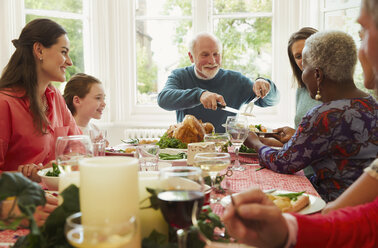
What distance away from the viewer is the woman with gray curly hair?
5.36 feet

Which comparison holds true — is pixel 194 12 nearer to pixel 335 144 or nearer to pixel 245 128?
A: pixel 245 128

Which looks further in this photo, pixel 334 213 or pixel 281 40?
pixel 281 40

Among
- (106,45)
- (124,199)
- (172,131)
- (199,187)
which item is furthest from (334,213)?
(106,45)

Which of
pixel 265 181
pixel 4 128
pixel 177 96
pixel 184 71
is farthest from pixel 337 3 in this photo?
pixel 4 128

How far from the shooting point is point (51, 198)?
1.04m

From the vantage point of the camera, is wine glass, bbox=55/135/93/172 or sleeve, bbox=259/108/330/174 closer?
wine glass, bbox=55/135/93/172

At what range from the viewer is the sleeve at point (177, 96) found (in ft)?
9.88

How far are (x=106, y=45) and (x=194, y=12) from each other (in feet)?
3.89

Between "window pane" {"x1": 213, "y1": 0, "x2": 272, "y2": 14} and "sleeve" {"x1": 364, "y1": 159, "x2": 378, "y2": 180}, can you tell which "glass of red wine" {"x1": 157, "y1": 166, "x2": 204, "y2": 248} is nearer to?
"sleeve" {"x1": 364, "y1": 159, "x2": 378, "y2": 180}

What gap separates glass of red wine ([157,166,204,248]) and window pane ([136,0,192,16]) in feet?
14.7

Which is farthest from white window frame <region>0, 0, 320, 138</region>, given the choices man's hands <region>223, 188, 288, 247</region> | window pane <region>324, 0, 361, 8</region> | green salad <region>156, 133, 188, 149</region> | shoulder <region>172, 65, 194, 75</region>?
man's hands <region>223, 188, 288, 247</region>

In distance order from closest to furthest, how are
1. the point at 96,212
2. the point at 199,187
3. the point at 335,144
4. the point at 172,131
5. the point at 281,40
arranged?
the point at 96,212 < the point at 199,187 < the point at 335,144 < the point at 172,131 < the point at 281,40

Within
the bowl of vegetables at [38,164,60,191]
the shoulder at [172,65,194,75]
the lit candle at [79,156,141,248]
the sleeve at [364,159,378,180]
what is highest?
the shoulder at [172,65,194,75]

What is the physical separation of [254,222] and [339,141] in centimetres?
97
